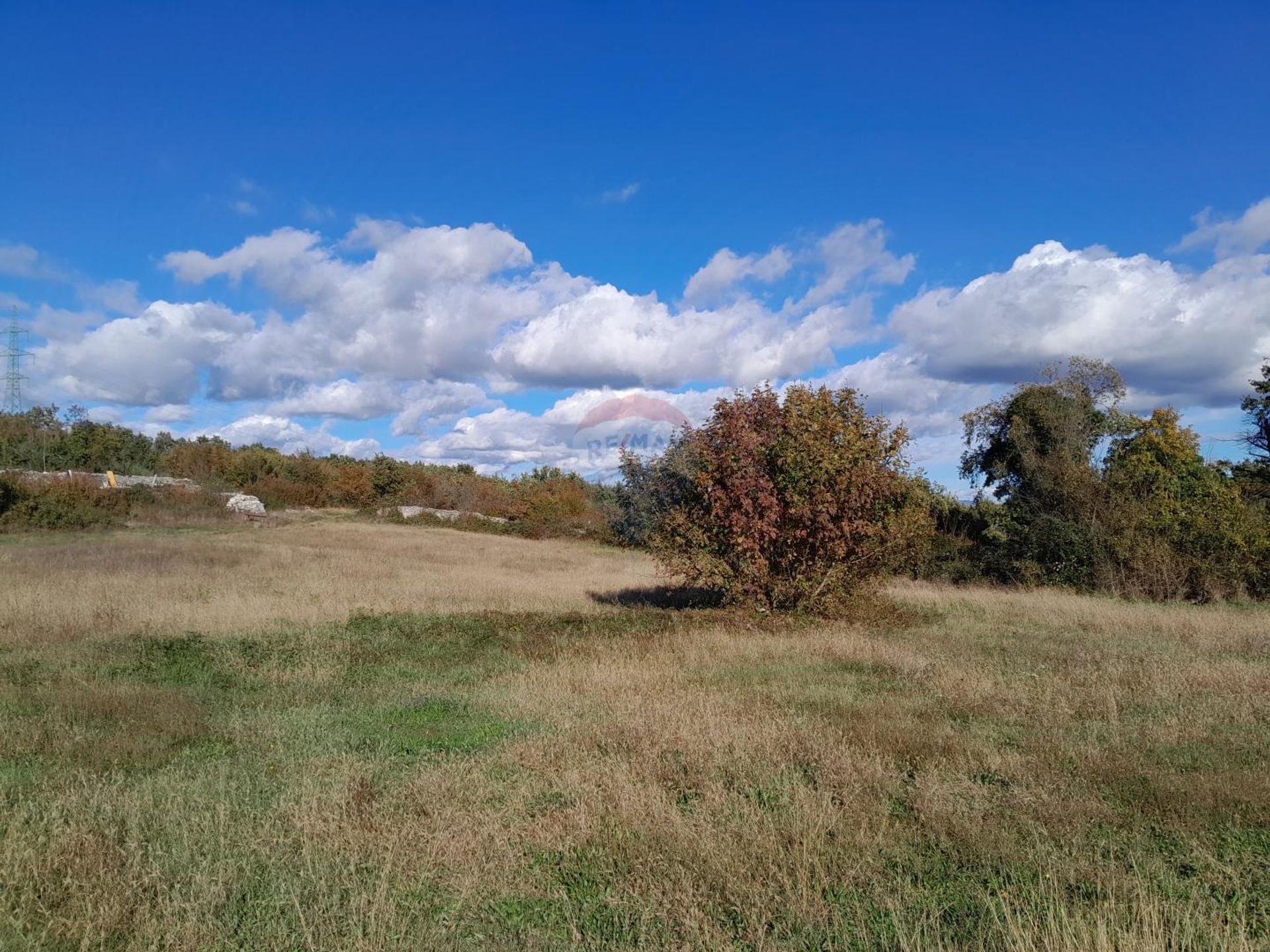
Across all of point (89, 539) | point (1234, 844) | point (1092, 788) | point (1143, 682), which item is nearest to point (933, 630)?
point (1143, 682)

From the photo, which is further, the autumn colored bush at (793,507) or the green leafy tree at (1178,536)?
the green leafy tree at (1178,536)

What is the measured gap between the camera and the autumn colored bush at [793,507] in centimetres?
1512

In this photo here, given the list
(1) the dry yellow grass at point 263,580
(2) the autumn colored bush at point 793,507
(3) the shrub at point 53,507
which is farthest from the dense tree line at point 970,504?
(3) the shrub at point 53,507

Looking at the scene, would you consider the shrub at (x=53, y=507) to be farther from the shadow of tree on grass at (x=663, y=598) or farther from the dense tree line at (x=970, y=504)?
the shadow of tree on grass at (x=663, y=598)

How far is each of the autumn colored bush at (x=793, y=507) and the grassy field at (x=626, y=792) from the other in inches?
102

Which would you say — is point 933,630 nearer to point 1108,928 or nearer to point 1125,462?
point 1108,928

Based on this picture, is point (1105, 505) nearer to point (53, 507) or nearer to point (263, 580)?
point (263, 580)

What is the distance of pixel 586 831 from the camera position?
5250 mm

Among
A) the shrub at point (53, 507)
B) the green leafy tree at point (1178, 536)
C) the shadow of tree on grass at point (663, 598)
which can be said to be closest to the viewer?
the shadow of tree on grass at point (663, 598)

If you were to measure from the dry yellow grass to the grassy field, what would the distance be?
1.54 metres

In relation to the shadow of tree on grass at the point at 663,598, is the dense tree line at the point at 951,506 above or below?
above

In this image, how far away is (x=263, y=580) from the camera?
21.1 metres

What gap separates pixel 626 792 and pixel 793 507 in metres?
9.96

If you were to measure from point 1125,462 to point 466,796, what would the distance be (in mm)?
28202
